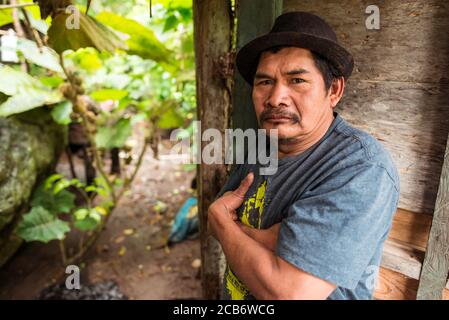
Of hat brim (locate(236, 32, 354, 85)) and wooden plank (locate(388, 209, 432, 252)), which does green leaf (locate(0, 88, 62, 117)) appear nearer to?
hat brim (locate(236, 32, 354, 85))

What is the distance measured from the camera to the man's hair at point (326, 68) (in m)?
1.36

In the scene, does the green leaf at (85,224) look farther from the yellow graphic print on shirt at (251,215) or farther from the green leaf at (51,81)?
the yellow graphic print on shirt at (251,215)

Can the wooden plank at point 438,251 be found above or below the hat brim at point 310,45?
below

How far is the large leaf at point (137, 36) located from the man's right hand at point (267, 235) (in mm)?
1896

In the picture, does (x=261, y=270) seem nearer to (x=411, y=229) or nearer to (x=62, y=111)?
(x=411, y=229)

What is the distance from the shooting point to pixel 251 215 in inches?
62.1

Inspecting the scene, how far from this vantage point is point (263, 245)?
133 cm

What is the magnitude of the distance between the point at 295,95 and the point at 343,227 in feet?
2.02

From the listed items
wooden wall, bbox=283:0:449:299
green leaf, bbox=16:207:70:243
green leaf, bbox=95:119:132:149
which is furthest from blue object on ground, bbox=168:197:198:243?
wooden wall, bbox=283:0:449:299

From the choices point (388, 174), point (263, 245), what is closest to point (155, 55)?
point (263, 245)

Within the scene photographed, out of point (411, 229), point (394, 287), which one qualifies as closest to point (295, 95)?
point (411, 229)

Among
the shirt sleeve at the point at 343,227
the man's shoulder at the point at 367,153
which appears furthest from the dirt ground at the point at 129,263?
the man's shoulder at the point at 367,153

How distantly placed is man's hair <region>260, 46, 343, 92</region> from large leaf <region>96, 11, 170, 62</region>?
1500 millimetres

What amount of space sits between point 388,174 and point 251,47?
0.83 m
